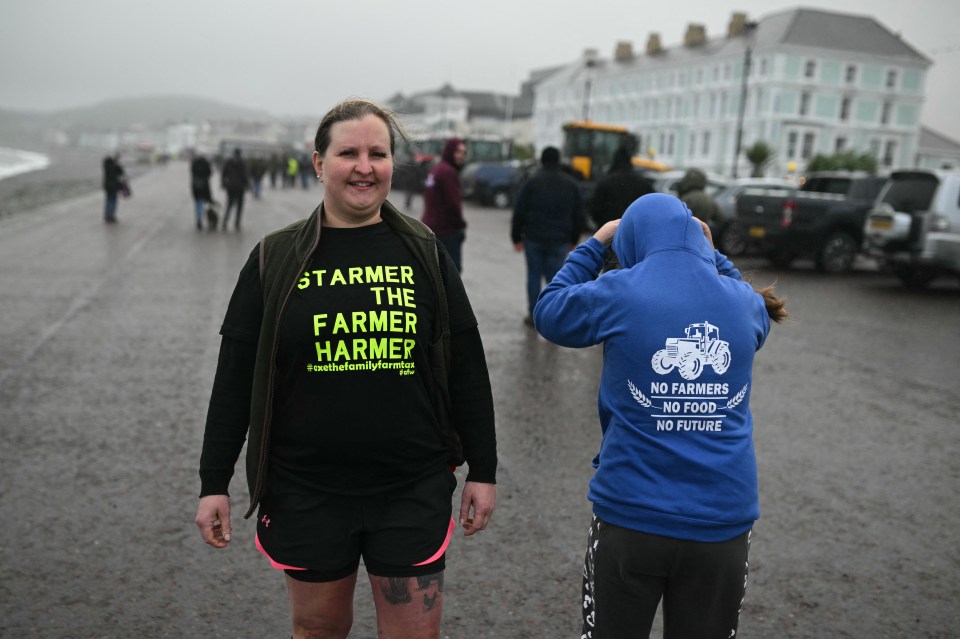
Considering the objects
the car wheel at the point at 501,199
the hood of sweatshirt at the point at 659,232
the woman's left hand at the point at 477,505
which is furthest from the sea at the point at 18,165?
the hood of sweatshirt at the point at 659,232

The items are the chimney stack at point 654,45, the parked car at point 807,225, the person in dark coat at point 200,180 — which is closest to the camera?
the parked car at point 807,225

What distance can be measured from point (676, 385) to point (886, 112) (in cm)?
8875

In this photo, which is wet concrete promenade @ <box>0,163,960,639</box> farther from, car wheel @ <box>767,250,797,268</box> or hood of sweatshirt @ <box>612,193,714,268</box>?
car wheel @ <box>767,250,797,268</box>

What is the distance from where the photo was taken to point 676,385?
214 centimetres

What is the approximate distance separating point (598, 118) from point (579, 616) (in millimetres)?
104693

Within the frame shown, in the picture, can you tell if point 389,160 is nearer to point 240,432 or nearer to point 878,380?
point 240,432

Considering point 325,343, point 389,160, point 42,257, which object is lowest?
point 42,257

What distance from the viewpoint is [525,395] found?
6.86m

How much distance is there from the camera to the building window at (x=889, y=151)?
3182 inches

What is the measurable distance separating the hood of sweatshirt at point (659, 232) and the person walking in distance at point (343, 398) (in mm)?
520

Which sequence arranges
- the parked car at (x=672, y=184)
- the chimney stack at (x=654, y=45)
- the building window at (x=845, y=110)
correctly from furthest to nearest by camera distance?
the chimney stack at (x=654, y=45) < the building window at (x=845, y=110) < the parked car at (x=672, y=184)

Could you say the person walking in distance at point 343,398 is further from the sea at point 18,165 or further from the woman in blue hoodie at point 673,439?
the sea at point 18,165

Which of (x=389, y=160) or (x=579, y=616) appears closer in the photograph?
(x=389, y=160)

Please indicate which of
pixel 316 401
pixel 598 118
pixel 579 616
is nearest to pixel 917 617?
pixel 579 616
